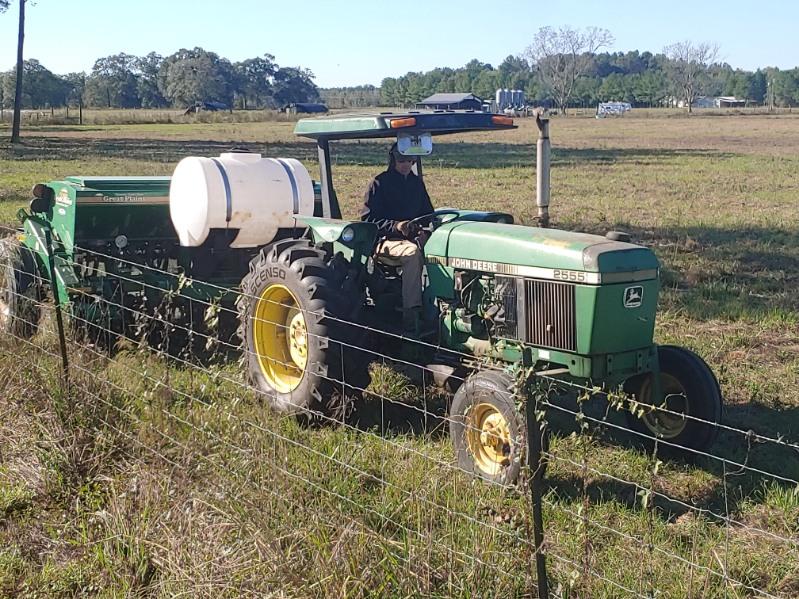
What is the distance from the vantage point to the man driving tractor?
20.5 feet

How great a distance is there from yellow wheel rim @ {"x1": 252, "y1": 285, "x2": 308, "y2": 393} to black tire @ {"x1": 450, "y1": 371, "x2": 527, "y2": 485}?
1.55 meters

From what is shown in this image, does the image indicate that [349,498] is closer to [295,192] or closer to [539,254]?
[539,254]

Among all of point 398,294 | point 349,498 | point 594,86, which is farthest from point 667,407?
point 594,86

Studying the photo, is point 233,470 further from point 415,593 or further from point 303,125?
point 303,125

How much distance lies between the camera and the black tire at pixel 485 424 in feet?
16.3

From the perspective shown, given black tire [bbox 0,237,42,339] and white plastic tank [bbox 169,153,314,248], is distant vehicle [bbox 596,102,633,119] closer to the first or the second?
white plastic tank [bbox 169,153,314,248]

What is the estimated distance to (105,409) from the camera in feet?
17.6

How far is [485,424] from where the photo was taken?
523 centimetres

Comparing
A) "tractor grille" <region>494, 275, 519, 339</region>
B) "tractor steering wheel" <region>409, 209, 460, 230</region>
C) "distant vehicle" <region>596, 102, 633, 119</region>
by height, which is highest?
"distant vehicle" <region>596, 102, 633, 119</region>

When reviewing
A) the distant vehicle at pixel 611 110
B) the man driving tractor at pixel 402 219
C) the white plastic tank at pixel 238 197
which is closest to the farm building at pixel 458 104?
the man driving tractor at pixel 402 219

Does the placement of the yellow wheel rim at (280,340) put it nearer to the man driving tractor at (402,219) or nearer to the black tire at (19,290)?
the man driving tractor at (402,219)

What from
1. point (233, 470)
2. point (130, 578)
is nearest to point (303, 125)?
point (233, 470)

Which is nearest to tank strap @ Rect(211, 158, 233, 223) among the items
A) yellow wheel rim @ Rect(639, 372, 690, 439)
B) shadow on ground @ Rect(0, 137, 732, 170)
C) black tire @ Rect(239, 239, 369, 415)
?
black tire @ Rect(239, 239, 369, 415)

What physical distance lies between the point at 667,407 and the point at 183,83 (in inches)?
4684
